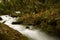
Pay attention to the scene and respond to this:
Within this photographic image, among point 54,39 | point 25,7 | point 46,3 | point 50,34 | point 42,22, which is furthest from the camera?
point 25,7

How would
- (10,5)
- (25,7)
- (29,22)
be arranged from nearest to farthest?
(29,22) < (25,7) < (10,5)

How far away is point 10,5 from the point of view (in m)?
23.5

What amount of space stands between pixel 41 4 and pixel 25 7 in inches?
145

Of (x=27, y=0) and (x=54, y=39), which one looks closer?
(x=54, y=39)

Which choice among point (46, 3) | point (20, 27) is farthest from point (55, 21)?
point (46, 3)

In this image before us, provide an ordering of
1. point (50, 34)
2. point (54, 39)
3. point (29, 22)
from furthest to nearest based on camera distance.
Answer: point (29, 22) < point (50, 34) < point (54, 39)

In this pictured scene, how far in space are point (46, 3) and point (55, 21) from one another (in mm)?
6633

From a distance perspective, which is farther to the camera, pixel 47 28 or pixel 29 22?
pixel 29 22

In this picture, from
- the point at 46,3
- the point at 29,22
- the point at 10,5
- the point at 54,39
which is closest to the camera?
the point at 54,39

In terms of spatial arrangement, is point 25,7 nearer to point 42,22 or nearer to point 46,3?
point 46,3

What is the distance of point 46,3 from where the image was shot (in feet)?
58.9

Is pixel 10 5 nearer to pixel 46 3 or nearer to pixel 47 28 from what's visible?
pixel 46 3


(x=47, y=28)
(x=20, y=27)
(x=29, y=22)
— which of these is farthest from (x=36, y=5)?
(x=47, y=28)

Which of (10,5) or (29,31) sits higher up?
(29,31)
